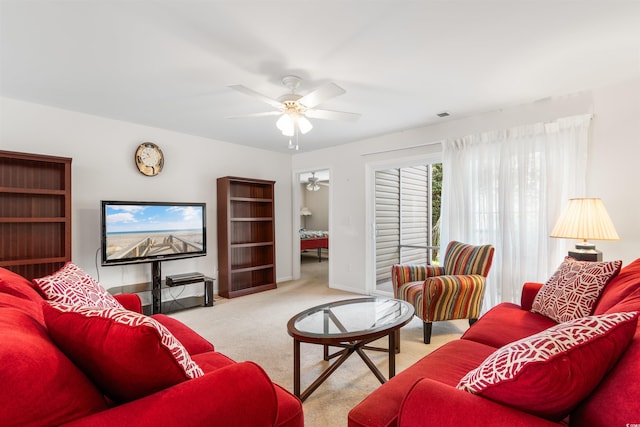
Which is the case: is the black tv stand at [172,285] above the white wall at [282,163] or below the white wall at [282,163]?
below

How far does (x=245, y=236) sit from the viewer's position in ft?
16.7

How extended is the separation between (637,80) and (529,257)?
180cm

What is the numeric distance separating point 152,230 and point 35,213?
3.60 feet

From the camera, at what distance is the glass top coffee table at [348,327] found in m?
1.86

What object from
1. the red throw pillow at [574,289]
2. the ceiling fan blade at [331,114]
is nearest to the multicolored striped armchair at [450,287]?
the red throw pillow at [574,289]

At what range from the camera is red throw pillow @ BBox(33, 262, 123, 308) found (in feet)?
4.65

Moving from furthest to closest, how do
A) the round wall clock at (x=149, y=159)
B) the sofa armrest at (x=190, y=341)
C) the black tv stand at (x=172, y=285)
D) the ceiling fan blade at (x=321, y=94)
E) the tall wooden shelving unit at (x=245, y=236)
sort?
1. the tall wooden shelving unit at (x=245, y=236)
2. the round wall clock at (x=149, y=159)
3. the black tv stand at (x=172, y=285)
4. the ceiling fan blade at (x=321, y=94)
5. the sofa armrest at (x=190, y=341)

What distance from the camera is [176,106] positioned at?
3.30 metres

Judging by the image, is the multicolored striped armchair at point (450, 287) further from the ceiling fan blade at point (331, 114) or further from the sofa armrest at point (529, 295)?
the ceiling fan blade at point (331, 114)

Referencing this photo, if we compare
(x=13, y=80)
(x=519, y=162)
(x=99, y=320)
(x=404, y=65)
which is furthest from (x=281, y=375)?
(x=13, y=80)

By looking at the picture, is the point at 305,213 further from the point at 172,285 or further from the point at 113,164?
the point at 113,164

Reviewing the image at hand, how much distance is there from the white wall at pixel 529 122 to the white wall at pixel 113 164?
1782mm

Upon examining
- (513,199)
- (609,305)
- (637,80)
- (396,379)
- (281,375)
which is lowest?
(281,375)

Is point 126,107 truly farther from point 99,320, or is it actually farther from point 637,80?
point 637,80
